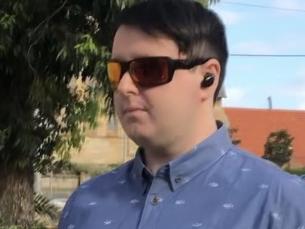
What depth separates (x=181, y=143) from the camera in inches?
90.7


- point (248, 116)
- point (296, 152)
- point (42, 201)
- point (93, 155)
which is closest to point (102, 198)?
point (42, 201)

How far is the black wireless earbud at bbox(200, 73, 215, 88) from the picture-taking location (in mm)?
2346

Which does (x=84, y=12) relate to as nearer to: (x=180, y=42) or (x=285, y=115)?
(x=180, y=42)

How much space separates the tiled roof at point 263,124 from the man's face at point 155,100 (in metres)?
62.4

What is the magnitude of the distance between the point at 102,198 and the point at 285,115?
68.8m

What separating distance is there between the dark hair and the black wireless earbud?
51 millimetres

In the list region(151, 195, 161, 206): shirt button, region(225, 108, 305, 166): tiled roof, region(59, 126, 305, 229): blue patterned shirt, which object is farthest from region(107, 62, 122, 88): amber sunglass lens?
region(225, 108, 305, 166): tiled roof

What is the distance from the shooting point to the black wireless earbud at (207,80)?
2346 millimetres

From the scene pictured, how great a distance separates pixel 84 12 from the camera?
317 inches

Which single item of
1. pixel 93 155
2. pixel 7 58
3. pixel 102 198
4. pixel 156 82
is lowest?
pixel 93 155

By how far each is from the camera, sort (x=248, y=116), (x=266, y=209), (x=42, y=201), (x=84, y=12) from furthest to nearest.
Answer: (x=248, y=116) → (x=42, y=201) → (x=84, y=12) → (x=266, y=209)

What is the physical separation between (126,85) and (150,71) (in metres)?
0.08

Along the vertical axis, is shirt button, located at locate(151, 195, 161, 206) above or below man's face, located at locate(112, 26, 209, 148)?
below

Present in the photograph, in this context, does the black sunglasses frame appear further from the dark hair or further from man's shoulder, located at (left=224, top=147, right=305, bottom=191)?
man's shoulder, located at (left=224, top=147, right=305, bottom=191)
